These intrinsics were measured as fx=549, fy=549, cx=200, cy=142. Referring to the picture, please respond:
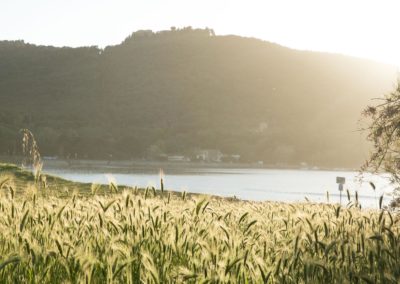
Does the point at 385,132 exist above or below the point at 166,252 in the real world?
above

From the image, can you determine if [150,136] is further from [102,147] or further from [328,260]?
[328,260]

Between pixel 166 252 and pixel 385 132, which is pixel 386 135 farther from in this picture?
pixel 166 252

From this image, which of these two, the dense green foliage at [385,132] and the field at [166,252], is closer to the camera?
the field at [166,252]

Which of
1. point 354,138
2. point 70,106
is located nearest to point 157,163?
point 70,106

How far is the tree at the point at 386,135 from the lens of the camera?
6.41 meters

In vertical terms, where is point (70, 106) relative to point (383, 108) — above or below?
above

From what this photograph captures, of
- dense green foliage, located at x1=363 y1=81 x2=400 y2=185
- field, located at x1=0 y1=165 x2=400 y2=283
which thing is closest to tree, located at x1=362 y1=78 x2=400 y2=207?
dense green foliage, located at x1=363 y1=81 x2=400 y2=185

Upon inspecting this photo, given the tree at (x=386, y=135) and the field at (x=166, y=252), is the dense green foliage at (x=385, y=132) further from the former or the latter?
the field at (x=166, y=252)

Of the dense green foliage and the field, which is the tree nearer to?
the dense green foliage

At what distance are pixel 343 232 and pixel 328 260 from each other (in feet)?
3.75

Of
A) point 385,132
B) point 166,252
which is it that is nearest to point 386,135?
point 385,132

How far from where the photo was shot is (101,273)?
3.58 metres

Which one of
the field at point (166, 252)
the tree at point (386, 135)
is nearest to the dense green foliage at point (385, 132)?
the tree at point (386, 135)

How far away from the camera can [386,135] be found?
6.56m
